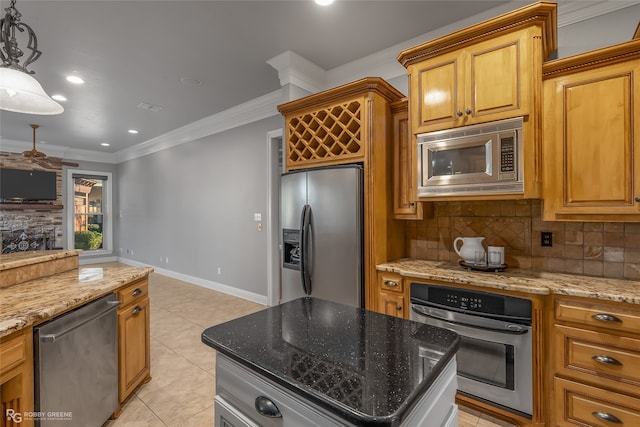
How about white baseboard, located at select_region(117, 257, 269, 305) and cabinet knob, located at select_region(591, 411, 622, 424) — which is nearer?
cabinet knob, located at select_region(591, 411, 622, 424)

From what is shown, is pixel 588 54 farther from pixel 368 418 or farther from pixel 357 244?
pixel 368 418

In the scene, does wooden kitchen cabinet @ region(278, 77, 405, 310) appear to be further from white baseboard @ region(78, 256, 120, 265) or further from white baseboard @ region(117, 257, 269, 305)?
white baseboard @ region(78, 256, 120, 265)

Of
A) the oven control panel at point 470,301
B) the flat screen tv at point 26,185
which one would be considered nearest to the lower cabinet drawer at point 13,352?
the oven control panel at point 470,301

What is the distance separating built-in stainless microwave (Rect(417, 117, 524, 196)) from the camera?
197 cm

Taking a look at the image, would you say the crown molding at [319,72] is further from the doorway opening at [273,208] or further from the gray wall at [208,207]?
the doorway opening at [273,208]

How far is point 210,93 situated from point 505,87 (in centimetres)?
344

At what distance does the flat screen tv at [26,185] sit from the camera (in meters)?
6.33

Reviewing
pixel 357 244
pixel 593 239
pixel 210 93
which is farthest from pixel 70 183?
pixel 593 239

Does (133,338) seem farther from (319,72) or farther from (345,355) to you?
(319,72)

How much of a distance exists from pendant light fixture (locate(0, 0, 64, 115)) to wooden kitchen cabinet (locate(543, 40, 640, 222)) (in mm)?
3118

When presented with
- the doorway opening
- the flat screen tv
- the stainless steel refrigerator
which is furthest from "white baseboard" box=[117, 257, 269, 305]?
the flat screen tv

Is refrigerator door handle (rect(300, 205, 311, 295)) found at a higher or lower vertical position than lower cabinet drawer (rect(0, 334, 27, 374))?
higher

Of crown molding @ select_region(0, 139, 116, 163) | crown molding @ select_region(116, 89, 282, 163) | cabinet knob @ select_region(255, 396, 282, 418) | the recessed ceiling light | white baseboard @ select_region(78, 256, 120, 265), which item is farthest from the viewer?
white baseboard @ select_region(78, 256, 120, 265)

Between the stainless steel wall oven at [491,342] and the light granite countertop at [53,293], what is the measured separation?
2.16 metres
